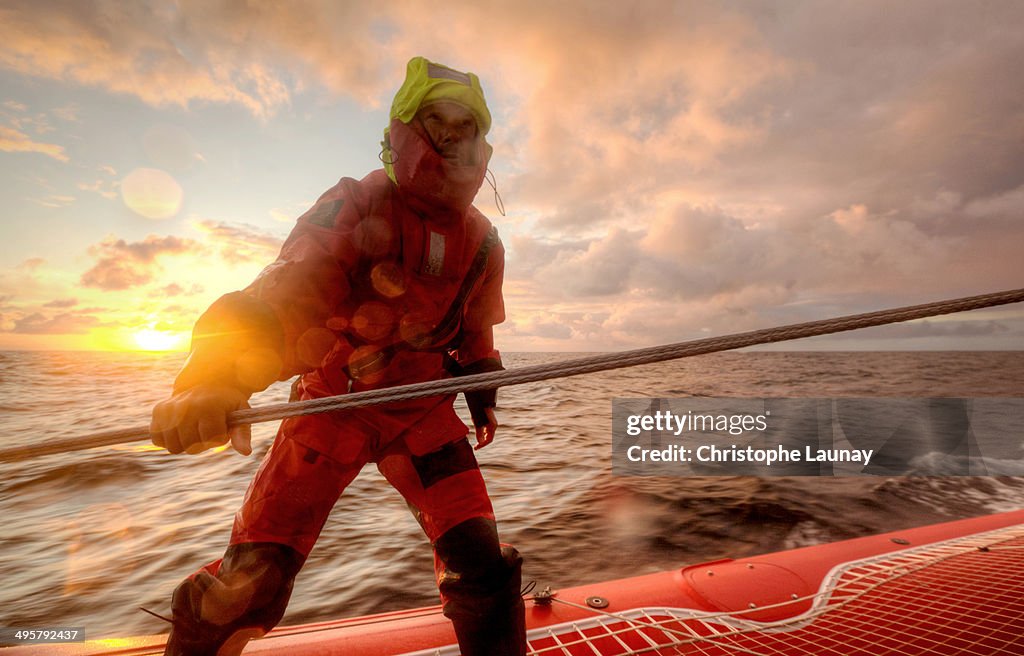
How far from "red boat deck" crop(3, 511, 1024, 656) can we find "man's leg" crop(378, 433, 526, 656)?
2.31ft

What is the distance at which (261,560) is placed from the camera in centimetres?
132

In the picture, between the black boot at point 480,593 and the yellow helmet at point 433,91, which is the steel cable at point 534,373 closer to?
the black boot at point 480,593

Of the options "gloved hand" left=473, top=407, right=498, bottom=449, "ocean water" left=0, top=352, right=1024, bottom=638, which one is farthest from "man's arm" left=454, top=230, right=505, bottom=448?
"ocean water" left=0, top=352, right=1024, bottom=638

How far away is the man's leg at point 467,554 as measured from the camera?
4.79ft

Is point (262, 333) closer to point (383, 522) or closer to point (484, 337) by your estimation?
point (484, 337)

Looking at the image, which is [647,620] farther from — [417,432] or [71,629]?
[71,629]

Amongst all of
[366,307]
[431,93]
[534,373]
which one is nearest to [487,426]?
[366,307]

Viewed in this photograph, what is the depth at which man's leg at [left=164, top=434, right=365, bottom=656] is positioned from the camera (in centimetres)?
127

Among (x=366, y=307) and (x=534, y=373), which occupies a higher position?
(x=366, y=307)

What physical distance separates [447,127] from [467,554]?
1376 mm

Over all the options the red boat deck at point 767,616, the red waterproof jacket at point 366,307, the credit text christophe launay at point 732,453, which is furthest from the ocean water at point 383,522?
the red waterproof jacket at point 366,307

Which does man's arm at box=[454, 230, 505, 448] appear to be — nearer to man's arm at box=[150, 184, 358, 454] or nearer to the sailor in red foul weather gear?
the sailor in red foul weather gear

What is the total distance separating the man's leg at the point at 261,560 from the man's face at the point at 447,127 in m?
1.06

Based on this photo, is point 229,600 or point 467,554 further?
point 467,554
